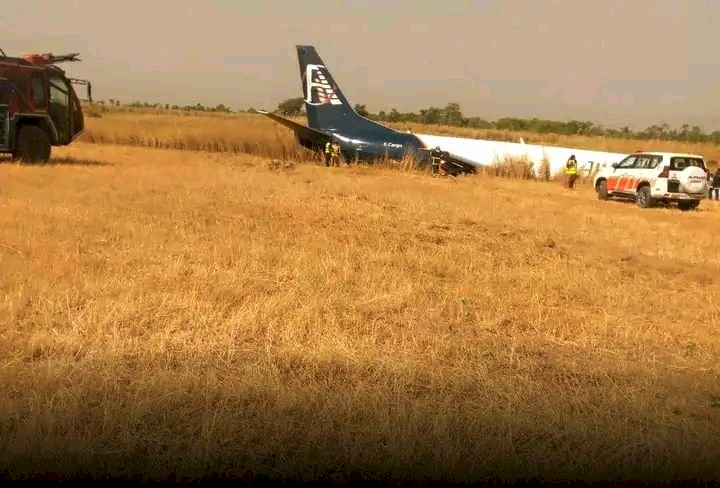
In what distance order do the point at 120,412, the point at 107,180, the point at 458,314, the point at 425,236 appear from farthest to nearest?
the point at 107,180 < the point at 425,236 < the point at 458,314 < the point at 120,412

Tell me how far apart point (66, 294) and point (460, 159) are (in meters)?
29.3

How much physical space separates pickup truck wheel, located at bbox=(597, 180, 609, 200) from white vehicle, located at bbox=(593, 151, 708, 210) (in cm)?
79

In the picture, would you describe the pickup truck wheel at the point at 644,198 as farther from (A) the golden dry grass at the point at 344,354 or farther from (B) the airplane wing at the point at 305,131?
(B) the airplane wing at the point at 305,131

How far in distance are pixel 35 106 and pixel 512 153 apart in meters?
21.8

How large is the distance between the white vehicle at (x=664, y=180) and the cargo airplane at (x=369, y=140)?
11.2m

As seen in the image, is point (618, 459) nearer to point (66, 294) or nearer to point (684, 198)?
point (66, 294)

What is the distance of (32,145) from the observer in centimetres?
2122

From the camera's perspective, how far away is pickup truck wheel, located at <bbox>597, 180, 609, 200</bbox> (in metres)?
23.5

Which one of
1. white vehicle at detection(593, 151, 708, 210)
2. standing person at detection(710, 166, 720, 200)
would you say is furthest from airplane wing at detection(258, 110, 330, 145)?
standing person at detection(710, 166, 720, 200)

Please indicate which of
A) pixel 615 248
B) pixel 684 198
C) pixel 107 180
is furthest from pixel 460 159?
pixel 615 248

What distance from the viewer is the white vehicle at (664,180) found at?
20.6 meters

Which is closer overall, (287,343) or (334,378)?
(334,378)

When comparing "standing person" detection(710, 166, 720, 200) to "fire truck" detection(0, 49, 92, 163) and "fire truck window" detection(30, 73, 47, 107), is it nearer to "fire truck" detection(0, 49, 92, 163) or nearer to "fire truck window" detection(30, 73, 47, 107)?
"fire truck" detection(0, 49, 92, 163)

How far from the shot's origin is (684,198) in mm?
20609
